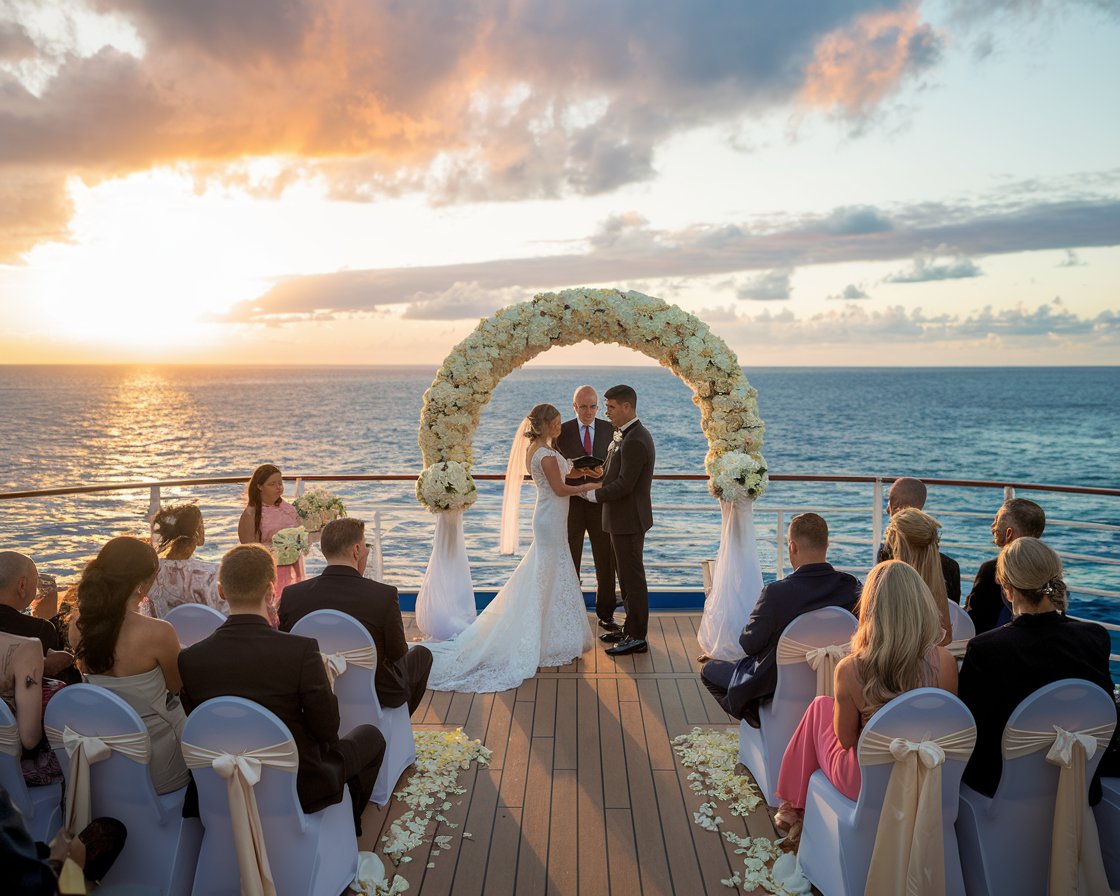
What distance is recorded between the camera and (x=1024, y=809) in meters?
2.88

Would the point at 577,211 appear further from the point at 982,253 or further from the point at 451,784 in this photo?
the point at 982,253

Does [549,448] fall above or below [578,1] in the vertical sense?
A: below

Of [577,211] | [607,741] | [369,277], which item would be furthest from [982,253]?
[607,741]

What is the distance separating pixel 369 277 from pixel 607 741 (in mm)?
43398

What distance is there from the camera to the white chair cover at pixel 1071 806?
8.85 feet

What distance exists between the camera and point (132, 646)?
299cm

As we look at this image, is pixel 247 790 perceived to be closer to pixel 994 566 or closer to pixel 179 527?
pixel 179 527

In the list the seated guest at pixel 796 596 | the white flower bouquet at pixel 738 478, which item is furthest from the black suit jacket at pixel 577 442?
the seated guest at pixel 796 596

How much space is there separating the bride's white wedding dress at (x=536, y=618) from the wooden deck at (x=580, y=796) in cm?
20

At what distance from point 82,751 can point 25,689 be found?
1.38 ft

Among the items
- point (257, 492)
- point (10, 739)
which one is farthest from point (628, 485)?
point (10, 739)

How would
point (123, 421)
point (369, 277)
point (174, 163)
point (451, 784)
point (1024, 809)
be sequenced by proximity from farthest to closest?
point (123, 421) → point (369, 277) → point (174, 163) → point (451, 784) → point (1024, 809)

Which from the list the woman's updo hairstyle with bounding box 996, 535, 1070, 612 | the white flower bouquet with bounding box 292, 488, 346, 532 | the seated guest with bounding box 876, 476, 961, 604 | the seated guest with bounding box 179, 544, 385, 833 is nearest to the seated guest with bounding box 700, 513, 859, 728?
the seated guest with bounding box 876, 476, 961, 604

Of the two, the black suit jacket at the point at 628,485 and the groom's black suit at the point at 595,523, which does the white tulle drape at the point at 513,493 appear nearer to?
the groom's black suit at the point at 595,523
